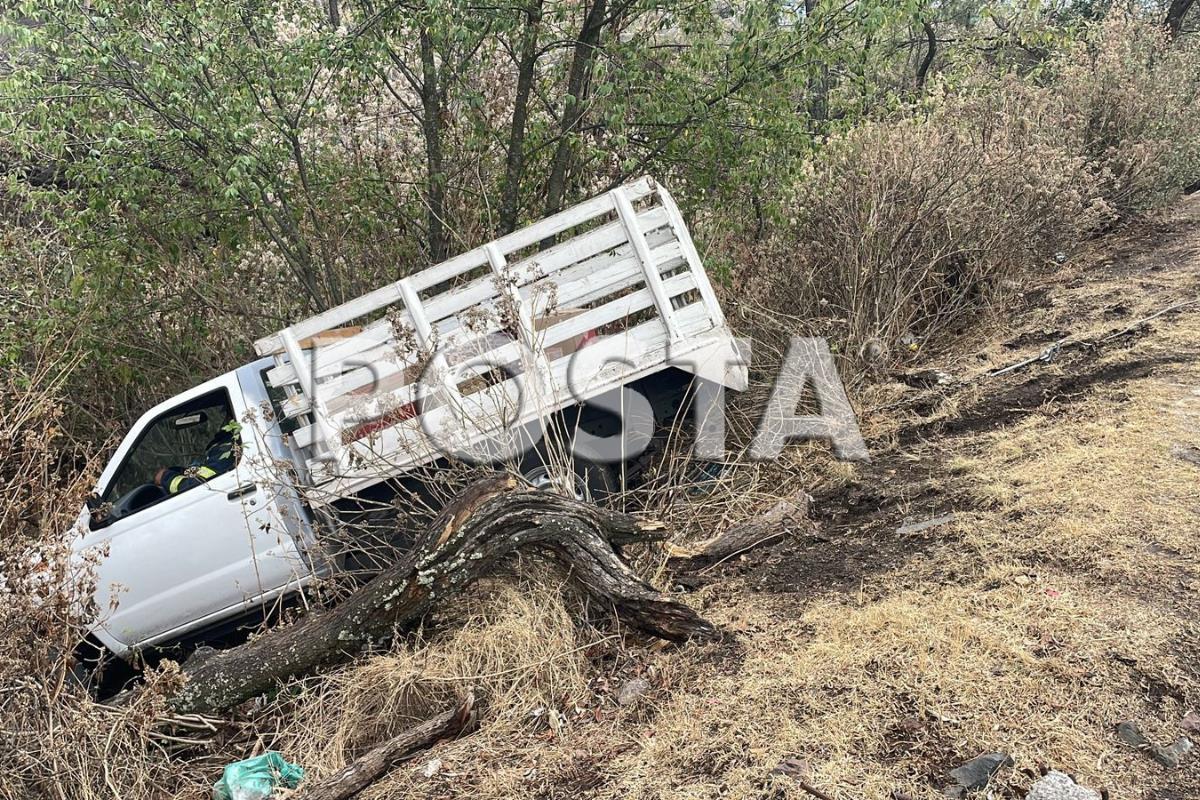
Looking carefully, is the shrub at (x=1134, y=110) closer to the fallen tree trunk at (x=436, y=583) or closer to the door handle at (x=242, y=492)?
the fallen tree trunk at (x=436, y=583)

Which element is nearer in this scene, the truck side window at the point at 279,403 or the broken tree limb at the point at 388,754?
the broken tree limb at the point at 388,754

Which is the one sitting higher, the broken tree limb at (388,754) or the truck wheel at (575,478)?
the truck wheel at (575,478)

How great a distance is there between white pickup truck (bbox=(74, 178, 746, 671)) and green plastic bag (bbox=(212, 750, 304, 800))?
3.90 feet

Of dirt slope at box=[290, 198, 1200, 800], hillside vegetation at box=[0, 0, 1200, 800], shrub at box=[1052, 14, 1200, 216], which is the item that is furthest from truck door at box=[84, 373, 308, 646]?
shrub at box=[1052, 14, 1200, 216]

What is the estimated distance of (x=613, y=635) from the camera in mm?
4121

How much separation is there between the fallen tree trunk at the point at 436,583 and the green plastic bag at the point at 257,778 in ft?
1.66

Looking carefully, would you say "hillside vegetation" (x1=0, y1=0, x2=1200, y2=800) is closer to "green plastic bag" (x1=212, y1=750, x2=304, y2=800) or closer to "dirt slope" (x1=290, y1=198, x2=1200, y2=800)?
"dirt slope" (x1=290, y1=198, x2=1200, y2=800)

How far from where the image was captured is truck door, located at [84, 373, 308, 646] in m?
5.23

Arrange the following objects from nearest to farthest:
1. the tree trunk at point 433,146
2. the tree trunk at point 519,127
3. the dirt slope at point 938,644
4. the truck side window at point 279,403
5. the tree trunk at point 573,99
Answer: the dirt slope at point 938,644 → the truck side window at point 279,403 → the tree trunk at point 519,127 → the tree trunk at point 573,99 → the tree trunk at point 433,146

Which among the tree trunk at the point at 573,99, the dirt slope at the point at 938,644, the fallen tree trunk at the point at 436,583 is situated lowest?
the dirt slope at the point at 938,644

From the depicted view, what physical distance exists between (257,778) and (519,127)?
18.4 ft

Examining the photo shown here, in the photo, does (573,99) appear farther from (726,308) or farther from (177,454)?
(177,454)

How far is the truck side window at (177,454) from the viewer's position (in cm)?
530

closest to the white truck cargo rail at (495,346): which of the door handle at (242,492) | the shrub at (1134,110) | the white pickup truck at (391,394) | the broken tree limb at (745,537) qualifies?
the white pickup truck at (391,394)
